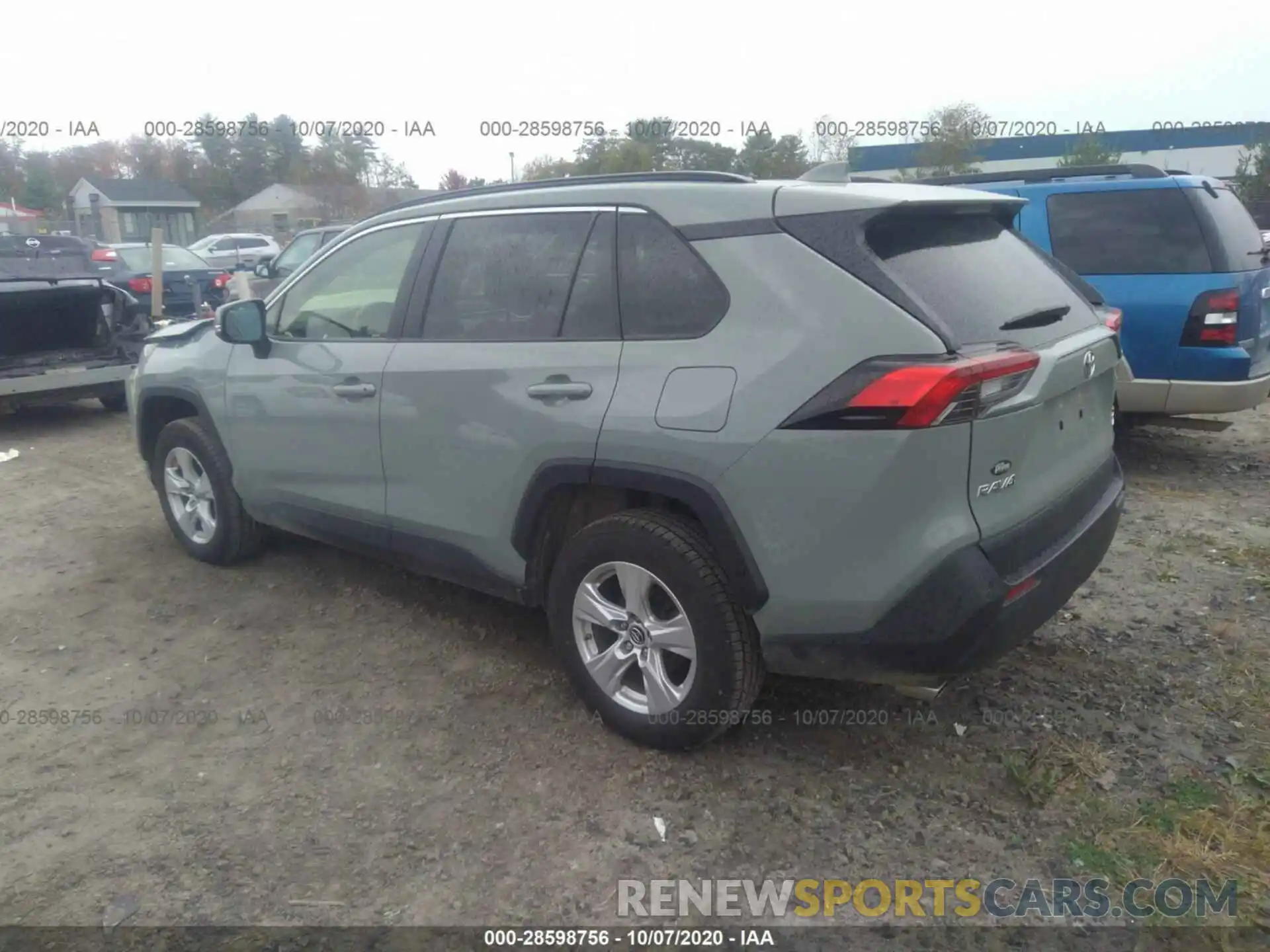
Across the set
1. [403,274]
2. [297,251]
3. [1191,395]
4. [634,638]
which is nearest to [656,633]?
[634,638]

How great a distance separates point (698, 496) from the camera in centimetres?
288

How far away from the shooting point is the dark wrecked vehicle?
26.2 feet

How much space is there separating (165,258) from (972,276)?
46.8 feet

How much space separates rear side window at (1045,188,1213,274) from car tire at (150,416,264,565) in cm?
512

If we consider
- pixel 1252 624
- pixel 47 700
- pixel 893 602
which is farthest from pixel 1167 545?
pixel 47 700

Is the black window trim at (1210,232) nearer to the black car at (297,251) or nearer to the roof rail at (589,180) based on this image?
the roof rail at (589,180)

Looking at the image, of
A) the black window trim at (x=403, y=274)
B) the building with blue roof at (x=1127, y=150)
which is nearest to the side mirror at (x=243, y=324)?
the black window trim at (x=403, y=274)

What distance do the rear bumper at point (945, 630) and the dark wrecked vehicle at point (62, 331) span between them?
696 centimetres

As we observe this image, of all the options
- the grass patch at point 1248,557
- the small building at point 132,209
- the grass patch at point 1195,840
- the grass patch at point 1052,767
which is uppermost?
the small building at point 132,209

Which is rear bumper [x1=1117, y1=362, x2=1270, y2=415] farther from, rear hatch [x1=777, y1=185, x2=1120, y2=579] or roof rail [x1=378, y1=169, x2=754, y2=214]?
roof rail [x1=378, y1=169, x2=754, y2=214]

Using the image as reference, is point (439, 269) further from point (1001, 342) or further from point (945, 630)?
point (945, 630)

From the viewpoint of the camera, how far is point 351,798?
3.07 meters

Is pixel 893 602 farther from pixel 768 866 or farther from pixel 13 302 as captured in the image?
pixel 13 302

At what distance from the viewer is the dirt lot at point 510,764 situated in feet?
8.87
